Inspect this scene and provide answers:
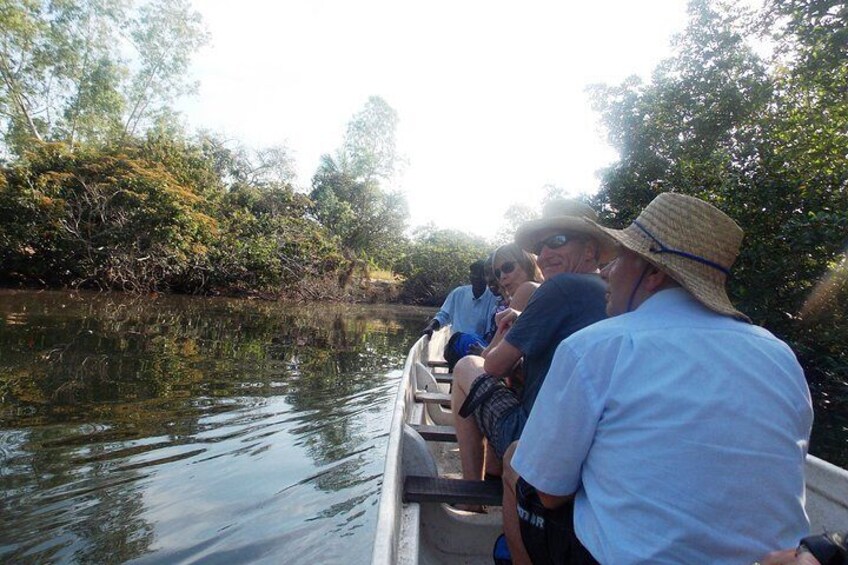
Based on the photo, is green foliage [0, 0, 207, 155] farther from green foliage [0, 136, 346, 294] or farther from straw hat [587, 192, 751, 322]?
straw hat [587, 192, 751, 322]

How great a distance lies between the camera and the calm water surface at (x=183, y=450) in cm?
291

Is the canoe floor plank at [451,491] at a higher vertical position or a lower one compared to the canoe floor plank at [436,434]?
higher

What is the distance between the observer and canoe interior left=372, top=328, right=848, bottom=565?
183 cm

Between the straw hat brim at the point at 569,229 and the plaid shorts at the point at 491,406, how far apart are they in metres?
0.77

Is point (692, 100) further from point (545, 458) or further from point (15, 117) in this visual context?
point (15, 117)

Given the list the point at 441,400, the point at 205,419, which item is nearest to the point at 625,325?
the point at 441,400

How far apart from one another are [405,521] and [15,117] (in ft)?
90.2

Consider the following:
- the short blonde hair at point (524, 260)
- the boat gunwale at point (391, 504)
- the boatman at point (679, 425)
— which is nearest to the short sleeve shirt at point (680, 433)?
the boatman at point (679, 425)

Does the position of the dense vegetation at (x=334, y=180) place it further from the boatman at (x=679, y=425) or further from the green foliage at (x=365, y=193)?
the boatman at (x=679, y=425)

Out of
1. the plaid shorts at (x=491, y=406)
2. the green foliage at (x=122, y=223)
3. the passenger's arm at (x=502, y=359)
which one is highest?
the green foliage at (x=122, y=223)

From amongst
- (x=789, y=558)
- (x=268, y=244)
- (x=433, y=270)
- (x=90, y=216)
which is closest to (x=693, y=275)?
(x=789, y=558)

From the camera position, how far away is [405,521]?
2092mm

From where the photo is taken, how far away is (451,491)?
2.29 m

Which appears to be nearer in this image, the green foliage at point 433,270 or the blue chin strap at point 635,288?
the blue chin strap at point 635,288
